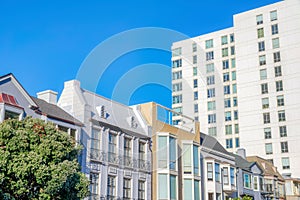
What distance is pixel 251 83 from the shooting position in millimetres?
78750

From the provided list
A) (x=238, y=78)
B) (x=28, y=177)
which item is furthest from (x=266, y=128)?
(x=28, y=177)

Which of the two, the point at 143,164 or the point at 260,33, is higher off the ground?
the point at 260,33

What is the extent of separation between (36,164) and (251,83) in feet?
200

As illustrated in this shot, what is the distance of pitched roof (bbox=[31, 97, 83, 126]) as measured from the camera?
30.6m

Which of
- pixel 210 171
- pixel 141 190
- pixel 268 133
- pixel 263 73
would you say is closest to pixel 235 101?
pixel 263 73

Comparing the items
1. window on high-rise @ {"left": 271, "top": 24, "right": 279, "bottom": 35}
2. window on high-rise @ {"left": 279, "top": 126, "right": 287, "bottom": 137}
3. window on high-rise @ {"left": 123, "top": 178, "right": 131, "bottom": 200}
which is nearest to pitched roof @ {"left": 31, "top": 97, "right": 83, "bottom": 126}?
window on high-rise @ {"left": 123, "top": 178, "right": 131, "bottom": 200}

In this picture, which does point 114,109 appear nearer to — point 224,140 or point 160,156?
point 160,156

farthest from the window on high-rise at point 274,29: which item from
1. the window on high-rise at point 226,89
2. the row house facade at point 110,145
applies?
the row house facade at point 110,145

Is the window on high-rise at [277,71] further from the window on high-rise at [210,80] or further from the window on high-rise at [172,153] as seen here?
the window on high-rise at [172,153]

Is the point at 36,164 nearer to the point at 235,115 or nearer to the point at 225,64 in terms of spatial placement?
the point at 235,115

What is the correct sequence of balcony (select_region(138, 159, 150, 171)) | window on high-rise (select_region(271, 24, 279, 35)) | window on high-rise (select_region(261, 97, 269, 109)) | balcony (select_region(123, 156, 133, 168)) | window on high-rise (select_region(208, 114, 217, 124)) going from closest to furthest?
balcony (select_region(123, 156, 133, 168)) < balcony (select_region(138, 159, 150, 171)) < window on high-rise (select_region(261, 97, 269, 109)) < window on high-rise (select_region(271, 24, 279, 35)) < window on high-rise (select_region(208, 114, 217, 124))

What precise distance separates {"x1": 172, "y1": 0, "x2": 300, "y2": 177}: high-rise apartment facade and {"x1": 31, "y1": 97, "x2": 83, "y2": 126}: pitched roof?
47.1 meters

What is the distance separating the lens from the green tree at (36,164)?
22.2 metres

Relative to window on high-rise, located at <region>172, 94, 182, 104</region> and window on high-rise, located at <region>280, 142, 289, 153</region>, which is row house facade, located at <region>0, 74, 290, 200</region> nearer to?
window on high-rise, located at <region>280, 142, 289, 153</region>
